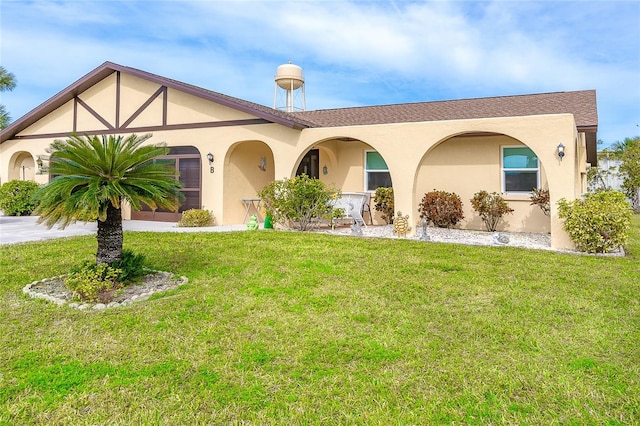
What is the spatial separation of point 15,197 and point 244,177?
351 inches

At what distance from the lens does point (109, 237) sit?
19.2 ft

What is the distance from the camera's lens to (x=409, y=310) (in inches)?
200

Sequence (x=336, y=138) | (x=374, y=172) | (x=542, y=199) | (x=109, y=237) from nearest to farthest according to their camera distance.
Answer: (x=109, y=237)
(x=542, y=199)
(x=336, y=138)
(x=374, y=172)

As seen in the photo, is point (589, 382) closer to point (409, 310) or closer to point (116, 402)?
point (409, 310)

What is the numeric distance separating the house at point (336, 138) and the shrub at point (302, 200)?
1.00m

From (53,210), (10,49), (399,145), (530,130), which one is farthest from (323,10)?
(10,49)

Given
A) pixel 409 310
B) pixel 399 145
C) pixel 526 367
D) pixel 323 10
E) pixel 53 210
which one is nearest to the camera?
pixel 526 367

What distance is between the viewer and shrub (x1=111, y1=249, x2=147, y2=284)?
585cm

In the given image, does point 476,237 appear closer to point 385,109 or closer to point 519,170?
point 519,170

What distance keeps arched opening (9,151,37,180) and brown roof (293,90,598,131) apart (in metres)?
12.5

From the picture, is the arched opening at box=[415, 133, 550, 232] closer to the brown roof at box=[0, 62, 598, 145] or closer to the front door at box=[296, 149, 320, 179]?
the brown roof at box=[0, 62, 598, 145]

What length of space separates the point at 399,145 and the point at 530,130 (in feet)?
10.2

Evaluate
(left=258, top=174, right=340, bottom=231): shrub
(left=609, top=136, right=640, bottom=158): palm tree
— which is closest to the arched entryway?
(left=258, top=174, right=340, bottom=231): shrub

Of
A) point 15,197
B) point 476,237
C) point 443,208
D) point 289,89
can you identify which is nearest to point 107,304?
point 476,237
